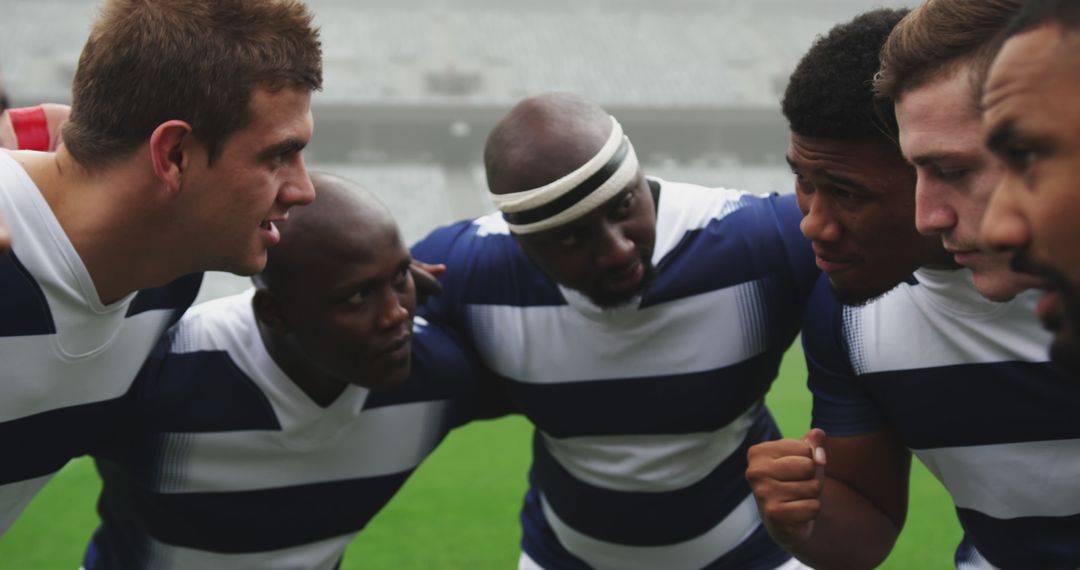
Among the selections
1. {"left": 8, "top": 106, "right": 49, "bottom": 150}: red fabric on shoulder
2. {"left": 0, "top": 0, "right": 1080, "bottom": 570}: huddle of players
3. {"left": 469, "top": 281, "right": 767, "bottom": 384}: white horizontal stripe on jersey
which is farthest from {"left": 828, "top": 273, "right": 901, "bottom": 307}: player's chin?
{"left": 8, "top": 106, "right": 49, "bottom": 150}: red fabric on shoulder

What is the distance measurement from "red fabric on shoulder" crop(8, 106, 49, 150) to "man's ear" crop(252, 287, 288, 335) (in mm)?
667

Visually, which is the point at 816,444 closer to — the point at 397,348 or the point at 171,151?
the point at 397,348

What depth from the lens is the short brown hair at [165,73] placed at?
2.07 metres

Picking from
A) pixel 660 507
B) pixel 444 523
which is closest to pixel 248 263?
pixel 660 507

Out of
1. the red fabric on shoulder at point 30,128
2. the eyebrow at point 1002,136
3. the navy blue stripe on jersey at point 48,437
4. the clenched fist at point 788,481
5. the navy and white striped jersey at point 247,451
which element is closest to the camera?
the eyebrow at point 1002,136

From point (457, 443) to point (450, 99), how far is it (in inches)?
625

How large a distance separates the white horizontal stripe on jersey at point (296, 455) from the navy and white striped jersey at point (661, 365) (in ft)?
0.88

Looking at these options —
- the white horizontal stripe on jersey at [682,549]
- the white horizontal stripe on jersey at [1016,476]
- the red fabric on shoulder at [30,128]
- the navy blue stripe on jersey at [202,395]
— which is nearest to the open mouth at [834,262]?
the white horizontal stripe on jersey at [1016,476]

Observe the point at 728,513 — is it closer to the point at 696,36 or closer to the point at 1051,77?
the point at 1051,77

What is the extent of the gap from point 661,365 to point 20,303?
1399 millimetres

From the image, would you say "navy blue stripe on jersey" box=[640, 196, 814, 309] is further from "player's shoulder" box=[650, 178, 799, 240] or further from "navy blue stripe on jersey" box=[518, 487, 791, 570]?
"navy blue stripe on jersey" box=[518, 487, 791, 570]

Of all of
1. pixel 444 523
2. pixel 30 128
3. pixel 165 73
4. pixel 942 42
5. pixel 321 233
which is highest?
pixel 942 42

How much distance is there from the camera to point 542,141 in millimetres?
2586

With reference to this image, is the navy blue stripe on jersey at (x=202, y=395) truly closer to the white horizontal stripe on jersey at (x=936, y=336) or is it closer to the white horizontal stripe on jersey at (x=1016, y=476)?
the white horizontal stripe on jersey at (x=936, y=336)
